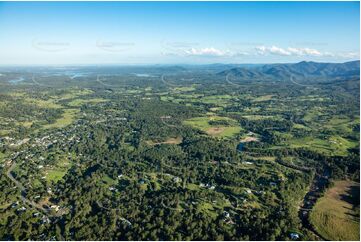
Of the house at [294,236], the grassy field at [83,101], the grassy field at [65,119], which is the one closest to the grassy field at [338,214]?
the house at [294,236]

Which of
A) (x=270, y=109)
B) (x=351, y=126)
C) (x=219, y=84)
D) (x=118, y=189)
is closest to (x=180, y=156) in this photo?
(x=118, y=189)

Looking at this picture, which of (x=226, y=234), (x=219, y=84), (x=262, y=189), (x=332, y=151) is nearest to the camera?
(x=226, y=234)

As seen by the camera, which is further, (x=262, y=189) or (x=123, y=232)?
(x=262, y=189)

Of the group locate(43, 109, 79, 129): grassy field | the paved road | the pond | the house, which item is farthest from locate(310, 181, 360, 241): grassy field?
locate(43, 109, 79, 129): grassy field

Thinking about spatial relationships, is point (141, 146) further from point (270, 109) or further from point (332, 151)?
point (270, 109)

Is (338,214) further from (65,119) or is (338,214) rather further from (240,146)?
(65,119)

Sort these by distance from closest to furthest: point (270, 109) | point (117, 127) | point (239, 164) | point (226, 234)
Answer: point (226, 234) → point (239, 164) → point (117, 127) → point (270, 109)

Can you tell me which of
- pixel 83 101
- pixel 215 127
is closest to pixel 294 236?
pixel 215 127
